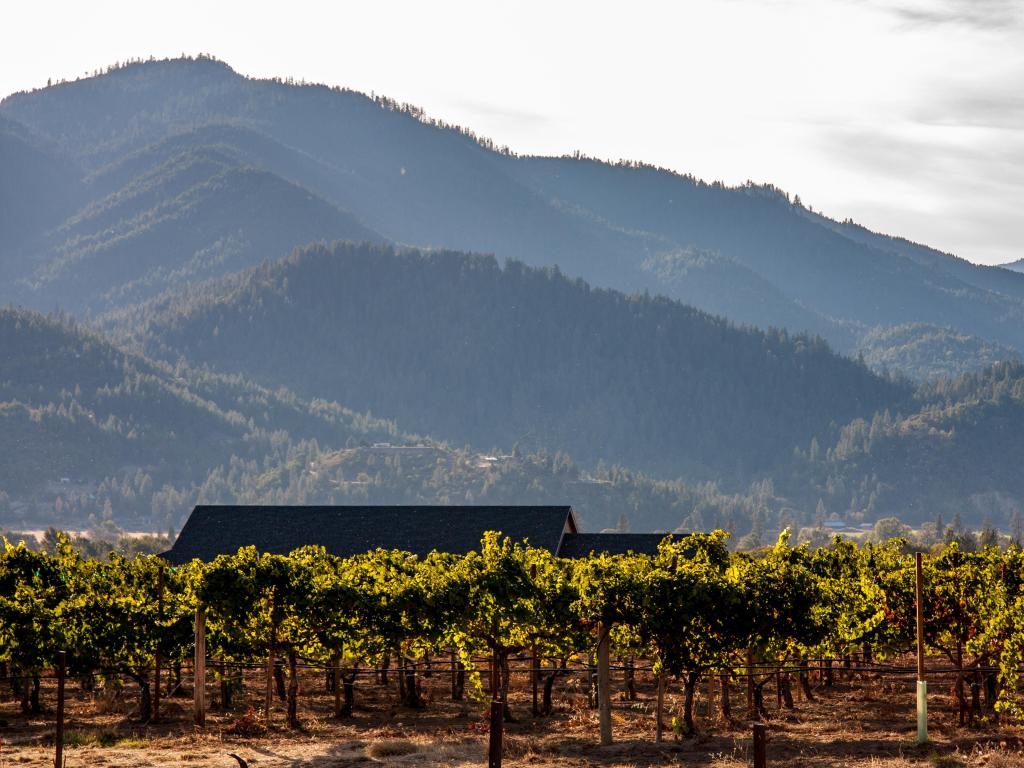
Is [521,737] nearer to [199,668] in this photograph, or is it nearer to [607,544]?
[199,668]

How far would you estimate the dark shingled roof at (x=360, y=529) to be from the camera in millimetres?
73438

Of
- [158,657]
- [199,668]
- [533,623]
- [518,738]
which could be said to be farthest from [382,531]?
[518,738]

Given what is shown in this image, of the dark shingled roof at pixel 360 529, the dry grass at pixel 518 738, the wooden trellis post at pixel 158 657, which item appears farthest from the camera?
the dark shingled roof at pixel 360 529

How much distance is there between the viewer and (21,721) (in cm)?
4659

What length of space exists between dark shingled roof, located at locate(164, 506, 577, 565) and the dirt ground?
851 inches

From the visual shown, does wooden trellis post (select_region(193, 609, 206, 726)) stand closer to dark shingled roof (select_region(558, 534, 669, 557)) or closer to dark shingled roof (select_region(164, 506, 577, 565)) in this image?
dark shingled roof (select_region(164, 506, 577, 565))

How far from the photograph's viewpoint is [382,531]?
75.9m

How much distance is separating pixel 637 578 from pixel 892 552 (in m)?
17.0

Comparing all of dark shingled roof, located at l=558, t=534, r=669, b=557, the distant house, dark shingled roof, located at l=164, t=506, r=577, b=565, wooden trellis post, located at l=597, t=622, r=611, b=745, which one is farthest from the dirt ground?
dark shingled roof, located at l=164, t=506, r=577, b=565

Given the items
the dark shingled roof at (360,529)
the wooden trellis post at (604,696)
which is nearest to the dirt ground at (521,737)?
the wooden trellis post at (604,696)

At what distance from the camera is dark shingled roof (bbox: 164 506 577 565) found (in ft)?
241

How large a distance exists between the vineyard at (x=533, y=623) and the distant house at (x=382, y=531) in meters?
21.1

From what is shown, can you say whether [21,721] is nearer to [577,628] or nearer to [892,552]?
[577,628]

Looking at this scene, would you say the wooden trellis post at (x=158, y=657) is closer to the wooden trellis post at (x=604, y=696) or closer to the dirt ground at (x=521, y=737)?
the dirt ground at (x=521, y=737)
